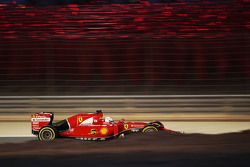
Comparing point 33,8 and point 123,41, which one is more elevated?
point 33,8

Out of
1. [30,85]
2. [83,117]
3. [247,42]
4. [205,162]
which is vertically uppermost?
[247,42]

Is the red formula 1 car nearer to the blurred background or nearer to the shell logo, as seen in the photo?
the shell logo

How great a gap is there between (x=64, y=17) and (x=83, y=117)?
6049 millimetres

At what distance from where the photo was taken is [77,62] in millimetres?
10562

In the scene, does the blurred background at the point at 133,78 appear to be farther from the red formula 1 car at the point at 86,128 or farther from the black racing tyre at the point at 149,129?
the black racing tyre at the point at 149,129

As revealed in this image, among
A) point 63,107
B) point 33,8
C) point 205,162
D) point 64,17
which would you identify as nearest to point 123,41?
point 63,107

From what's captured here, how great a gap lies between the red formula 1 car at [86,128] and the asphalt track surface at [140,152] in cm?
41

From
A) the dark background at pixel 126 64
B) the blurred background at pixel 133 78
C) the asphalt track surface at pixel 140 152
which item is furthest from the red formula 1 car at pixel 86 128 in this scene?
the dark background at pixel 126 64

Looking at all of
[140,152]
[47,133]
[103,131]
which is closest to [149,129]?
[103,131]

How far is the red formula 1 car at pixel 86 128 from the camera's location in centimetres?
758

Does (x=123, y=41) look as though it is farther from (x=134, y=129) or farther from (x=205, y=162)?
(x=205, y=162)

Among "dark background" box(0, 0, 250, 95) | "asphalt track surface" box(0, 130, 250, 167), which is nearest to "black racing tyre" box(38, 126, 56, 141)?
"asphalt track surface" box(0, 130, 250, 167)

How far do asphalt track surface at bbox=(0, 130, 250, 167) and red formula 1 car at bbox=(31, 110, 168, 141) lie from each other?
41 centimetres

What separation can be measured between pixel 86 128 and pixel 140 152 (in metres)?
2.02
